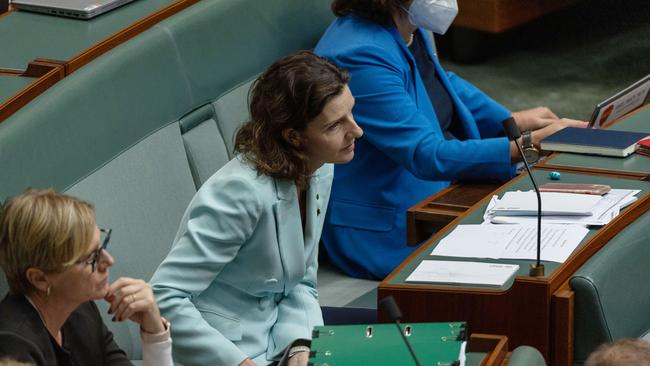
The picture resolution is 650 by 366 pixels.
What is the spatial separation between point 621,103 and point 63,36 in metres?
1.24

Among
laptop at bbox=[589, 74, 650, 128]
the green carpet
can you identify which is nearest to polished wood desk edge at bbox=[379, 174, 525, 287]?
laptop at bbox=[589, 74, 650, 128]

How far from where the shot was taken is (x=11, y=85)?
2.30 meters

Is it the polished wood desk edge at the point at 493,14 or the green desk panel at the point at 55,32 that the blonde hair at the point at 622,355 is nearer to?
the green desk panel at the point at 55,32

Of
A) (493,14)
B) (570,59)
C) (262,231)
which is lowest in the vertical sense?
(570,59)

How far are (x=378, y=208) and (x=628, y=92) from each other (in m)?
0.63

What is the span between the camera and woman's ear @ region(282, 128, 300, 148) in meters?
2.07

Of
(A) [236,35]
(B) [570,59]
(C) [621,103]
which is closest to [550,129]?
(C) [621,103]

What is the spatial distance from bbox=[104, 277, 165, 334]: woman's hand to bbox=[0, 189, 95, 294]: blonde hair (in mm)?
98

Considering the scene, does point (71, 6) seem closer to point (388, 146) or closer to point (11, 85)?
point (11, 85)

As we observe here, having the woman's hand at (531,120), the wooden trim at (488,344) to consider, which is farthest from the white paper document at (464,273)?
the woman's hand at (531,120)

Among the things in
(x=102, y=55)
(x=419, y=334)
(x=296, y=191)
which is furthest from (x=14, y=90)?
(x=419, y=334)

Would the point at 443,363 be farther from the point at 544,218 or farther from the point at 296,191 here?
the point at 544,218

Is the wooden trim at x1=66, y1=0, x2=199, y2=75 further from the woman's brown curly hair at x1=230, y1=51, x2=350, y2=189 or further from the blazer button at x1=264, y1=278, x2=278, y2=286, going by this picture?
the blazer button at x1=264, y1=278, x2=278, y2=286

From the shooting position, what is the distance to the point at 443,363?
1666 millimetres
